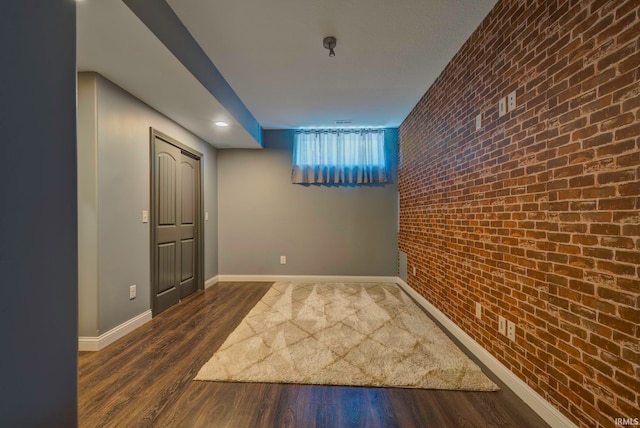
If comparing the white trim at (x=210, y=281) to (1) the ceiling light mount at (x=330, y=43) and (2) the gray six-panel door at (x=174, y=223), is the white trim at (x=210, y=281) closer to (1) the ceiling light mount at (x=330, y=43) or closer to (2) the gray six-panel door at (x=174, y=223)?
(2) the gray six-panel door at (x=174, y=223)

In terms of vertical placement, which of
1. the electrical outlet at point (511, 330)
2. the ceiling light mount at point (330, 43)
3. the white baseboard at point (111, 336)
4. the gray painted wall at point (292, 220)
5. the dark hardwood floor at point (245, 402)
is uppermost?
the ceiling light mount at point (330, 43)

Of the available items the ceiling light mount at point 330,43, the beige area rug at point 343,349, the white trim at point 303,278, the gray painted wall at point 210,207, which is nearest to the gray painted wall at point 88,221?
the beige area rug at point 343,349

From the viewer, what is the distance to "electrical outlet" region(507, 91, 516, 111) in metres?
1.62

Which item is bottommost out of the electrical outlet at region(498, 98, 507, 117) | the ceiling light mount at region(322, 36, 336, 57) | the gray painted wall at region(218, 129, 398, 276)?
the gray painted wall at region(218, 129, 398, 276)

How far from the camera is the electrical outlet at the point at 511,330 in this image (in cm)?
163

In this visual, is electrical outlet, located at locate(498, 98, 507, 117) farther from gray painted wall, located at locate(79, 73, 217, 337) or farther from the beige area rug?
gray painted wall, located at locate(79, 73, 217, 337)

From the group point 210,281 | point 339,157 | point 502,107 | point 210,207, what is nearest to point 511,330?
point 502,107

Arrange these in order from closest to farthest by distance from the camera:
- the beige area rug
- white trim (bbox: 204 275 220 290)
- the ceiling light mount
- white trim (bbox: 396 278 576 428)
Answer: white trim (bbox: 396 278 576 428) → the beige area rug → the ceiling light mount → white trim (bbox: 204 275 220 290)

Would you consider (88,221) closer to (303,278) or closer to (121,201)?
(121,201)

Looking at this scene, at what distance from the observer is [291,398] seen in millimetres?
1564

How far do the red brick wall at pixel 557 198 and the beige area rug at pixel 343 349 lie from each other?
0.34m
